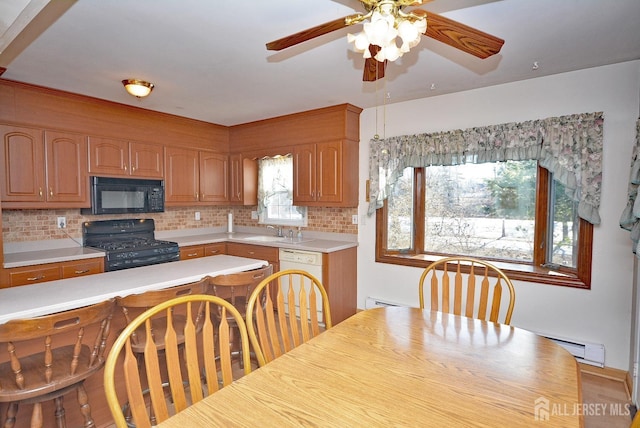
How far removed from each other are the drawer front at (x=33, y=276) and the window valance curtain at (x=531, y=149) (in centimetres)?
309

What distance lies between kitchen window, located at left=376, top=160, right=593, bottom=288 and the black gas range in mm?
2326

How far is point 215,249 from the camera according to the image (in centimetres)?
419

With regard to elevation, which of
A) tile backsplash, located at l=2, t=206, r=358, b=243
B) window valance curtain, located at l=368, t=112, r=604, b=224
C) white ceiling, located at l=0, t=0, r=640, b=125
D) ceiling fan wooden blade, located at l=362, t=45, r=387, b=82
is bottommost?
tile backsplash, located at l=2, t=206, r=358, b=243

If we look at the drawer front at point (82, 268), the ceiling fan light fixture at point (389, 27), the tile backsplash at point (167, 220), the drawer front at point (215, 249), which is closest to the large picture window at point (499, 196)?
the tile backsplash at point (167, 220)

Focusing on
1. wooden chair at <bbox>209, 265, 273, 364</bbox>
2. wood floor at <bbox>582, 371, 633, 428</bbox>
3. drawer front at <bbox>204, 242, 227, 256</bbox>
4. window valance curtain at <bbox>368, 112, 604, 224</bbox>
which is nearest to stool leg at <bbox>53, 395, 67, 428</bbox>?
wooden chair at <bbox>209, 265, 273, 364</bbox>

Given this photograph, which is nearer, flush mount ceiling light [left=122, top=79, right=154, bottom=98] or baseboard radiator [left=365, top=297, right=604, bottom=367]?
baseboard radiator [left=365, top=297, right=604, bottom=367]

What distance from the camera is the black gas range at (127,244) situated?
10.7ft

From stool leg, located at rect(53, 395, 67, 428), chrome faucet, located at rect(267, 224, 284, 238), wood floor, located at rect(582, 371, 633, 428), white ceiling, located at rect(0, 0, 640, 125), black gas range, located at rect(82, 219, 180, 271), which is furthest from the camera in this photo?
chrome faucet, located at rect(267, 224, 284, 238)

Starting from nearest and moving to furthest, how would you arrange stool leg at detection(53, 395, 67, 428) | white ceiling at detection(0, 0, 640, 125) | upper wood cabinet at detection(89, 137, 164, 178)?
stool leg at detection(53, 395, 67, 428), white ceiling at detection(0, 0, 640, 125), upper wood cabinet at detection(89, 137, 164, 178)

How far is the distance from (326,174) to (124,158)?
7.17ft

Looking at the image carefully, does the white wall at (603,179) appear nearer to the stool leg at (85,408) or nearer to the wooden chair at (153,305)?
Answer: the wooden chair at (153,305)

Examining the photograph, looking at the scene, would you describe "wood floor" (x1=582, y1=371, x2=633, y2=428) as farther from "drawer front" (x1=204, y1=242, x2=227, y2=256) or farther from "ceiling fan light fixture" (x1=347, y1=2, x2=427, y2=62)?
"drawer front" (x1=204, y1=242, x2=227, y2=256)

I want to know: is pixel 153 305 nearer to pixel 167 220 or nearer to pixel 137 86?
pixel 137 86

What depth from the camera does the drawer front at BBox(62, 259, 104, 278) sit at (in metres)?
2.97
